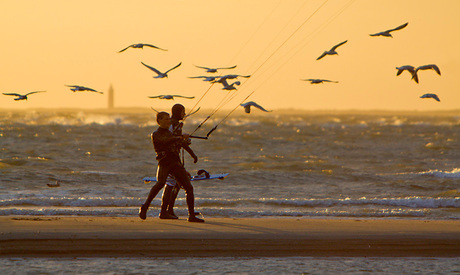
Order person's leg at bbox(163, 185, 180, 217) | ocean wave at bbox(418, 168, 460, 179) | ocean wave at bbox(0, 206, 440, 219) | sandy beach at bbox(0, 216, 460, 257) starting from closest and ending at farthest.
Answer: sandy beach at bbox(0, 216, 460, 257) < person's leg at bbox(163, 185, 180, 217) < ocean wave at bbox(0, 206, 440, 219) < ocean wave at bbox(418, 168, 460, 179)

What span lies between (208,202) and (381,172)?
11113 millimetres

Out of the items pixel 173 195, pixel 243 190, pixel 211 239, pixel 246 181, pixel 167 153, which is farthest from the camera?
pixel 246 181

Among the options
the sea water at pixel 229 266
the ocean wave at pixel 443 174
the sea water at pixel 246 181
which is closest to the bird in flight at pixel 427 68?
the sea water at pixel 246 181

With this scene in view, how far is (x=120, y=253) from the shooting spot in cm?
821

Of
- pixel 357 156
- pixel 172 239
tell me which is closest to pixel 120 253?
pixel 172 239

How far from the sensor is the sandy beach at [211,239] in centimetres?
833

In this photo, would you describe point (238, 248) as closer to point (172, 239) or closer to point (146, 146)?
point (172, 239)

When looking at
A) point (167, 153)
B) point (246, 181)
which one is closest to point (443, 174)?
point (246, 181)

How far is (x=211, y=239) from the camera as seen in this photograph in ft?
29.0

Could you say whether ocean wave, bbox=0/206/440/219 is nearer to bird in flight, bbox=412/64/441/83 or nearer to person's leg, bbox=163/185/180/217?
person's leg, bbox=163/185/180/217

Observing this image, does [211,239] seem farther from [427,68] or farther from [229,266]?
[427,68]

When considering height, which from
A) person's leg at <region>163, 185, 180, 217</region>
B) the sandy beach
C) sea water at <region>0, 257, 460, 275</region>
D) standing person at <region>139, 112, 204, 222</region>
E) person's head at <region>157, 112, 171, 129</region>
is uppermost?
person's head at <region>157, 112, 171, 129</region>

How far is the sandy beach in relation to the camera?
833 cm

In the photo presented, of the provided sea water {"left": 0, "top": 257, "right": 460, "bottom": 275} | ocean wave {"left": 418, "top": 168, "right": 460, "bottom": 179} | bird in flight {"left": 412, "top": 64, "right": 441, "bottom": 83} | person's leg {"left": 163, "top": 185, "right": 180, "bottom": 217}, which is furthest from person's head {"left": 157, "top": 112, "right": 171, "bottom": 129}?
ocean wave {"left": 418, "top": 168, "right": 460, "bottom": 179}
